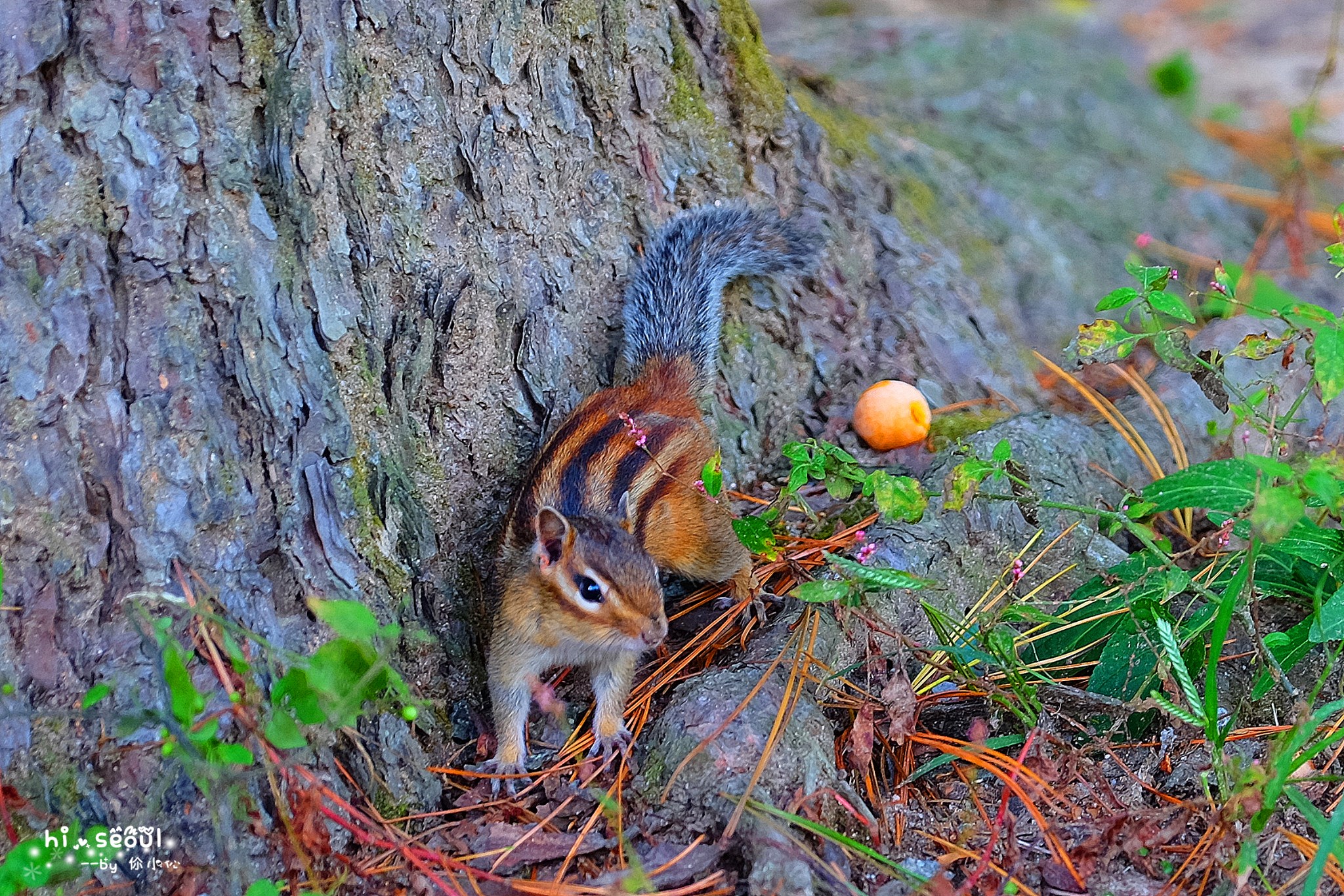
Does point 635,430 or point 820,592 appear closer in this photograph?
point 820,592

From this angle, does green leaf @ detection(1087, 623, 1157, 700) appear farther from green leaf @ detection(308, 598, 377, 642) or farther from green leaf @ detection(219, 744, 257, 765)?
green leaf @ detection(219, 744, 257, 765)

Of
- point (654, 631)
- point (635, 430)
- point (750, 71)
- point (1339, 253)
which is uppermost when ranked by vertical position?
point (750, 71)

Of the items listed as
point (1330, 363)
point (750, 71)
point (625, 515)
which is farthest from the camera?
point (750, 71)

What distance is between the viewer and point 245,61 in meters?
2.00

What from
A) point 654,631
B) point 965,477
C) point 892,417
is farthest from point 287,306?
point 892,417

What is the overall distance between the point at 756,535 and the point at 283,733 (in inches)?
38.0

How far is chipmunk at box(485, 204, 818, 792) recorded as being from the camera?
2.23m

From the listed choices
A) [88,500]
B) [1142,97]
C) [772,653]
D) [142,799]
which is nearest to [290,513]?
[88,500]

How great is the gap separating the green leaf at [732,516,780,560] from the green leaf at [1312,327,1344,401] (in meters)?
1.01

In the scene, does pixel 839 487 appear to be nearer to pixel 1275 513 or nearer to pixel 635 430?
pixel 635 430

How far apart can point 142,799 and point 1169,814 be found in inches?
73.2

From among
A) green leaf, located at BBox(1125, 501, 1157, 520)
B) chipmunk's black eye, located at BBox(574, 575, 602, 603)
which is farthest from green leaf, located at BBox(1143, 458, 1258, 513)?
chipmunk's black eye, located at BBox(574, 575, 602, 603)

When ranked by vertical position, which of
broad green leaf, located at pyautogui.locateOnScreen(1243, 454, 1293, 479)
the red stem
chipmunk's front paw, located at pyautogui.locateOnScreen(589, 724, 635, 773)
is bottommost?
the red stem

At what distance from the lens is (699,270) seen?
9.00ft
